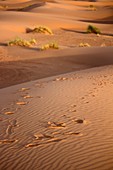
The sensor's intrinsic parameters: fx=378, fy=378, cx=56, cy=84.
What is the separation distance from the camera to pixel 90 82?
37.5 feet

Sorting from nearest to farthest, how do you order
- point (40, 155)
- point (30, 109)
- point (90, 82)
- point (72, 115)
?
1. point (40, 155)
2. point (72, 115)
3. point (30, 109)
4. point (90, 82)

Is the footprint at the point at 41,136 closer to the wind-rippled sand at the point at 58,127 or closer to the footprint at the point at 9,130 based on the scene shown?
the wind-rippled sand at the point at 58,127

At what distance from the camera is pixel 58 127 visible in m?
6.89

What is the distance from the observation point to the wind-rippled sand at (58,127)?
5367mm

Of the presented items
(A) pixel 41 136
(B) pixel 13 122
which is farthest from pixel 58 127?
(B) pixel 13 122

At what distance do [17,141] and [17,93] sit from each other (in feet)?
14.3

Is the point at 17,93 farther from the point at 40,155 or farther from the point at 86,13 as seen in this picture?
the point at 86,13

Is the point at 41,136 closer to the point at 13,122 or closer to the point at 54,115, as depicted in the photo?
the point at 13,122

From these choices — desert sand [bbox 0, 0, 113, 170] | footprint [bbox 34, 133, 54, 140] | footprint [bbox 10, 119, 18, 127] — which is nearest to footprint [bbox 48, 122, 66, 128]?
desert sand [bbox 0, 0, 113, 170]

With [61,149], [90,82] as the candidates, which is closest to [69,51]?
[90,82]

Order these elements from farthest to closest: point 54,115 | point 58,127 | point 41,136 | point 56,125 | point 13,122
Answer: point 54,115 < point 13,122 < point 56,125 < point 58,127 < point 41,136

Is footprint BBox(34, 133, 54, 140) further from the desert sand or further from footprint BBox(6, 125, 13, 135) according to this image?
footprint BBox(6, 125, 13, 135)

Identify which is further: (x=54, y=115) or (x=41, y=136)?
(x=54, y=115)

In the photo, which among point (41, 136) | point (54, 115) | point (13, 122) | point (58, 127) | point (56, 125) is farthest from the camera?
point (54, 115)
